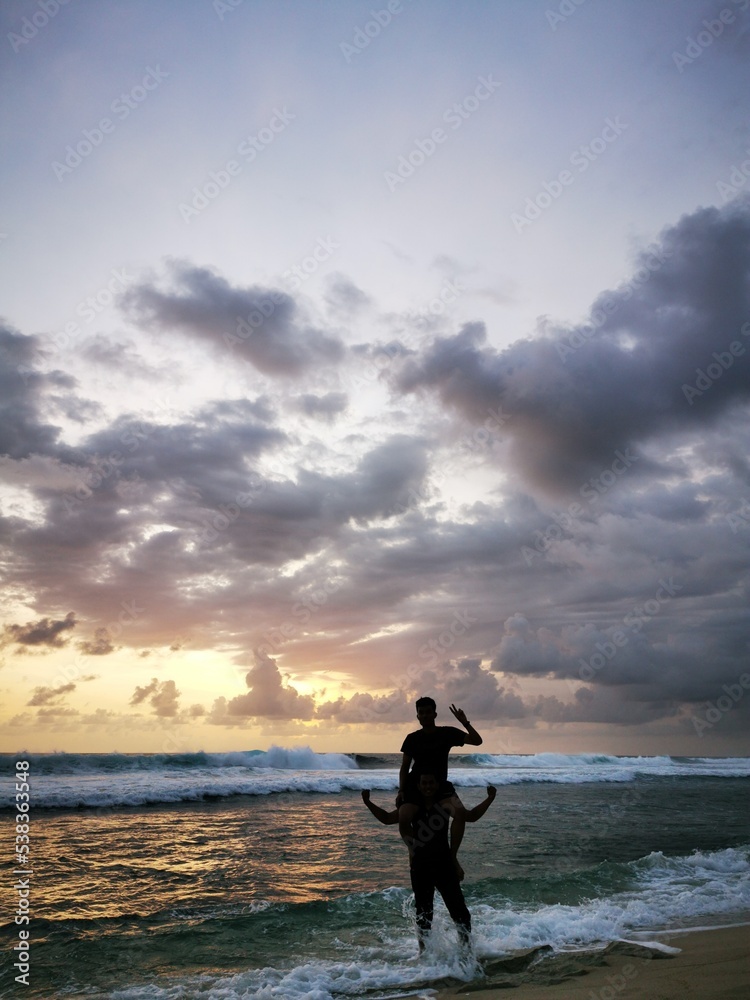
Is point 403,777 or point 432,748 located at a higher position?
point 432,748

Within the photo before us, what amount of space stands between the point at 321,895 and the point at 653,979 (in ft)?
20.6

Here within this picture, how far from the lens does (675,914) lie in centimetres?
989

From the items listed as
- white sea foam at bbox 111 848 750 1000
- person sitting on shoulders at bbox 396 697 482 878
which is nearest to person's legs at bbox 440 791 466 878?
person sitting on shoulders at bbox 396 697 482 878

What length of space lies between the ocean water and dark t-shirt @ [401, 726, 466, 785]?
208cm

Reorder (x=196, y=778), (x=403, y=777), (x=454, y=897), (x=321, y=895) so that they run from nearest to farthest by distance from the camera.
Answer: (x=454, y=897) < (x=403, y=777) < (x=321, y=895) < (x=196, y=778)

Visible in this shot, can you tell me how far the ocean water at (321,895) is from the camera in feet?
23.9

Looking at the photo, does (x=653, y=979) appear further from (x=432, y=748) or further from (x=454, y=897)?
(x=432, y=748)

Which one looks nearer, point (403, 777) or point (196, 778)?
point (403, 777)

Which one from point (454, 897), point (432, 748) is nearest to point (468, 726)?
point (432, 748)

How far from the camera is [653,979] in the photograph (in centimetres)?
637

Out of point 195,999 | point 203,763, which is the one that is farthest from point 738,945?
point 203,763

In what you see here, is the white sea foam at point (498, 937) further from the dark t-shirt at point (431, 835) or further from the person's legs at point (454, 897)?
the dark t-shirt at point (431, 835)

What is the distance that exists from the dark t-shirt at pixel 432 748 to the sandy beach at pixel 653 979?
6.74ft

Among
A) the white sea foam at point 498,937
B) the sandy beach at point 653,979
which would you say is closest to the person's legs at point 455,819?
A: the sandy beach at point 653,979
